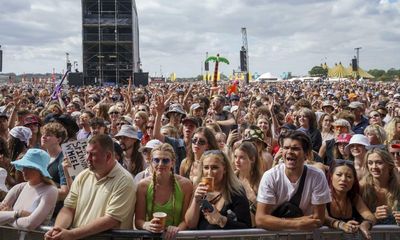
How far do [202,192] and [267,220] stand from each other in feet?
1.77

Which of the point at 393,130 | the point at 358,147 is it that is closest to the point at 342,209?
the point at 358,147

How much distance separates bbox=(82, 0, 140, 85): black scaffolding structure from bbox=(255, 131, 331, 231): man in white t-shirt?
30880 millimetres

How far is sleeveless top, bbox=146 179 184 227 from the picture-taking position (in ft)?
11.5

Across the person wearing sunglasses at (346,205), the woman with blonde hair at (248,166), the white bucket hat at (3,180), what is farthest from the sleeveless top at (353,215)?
the white bucket hat at (3,180)

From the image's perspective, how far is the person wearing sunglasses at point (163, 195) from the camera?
11.5ft

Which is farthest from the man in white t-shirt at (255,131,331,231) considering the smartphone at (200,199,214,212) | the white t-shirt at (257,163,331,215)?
the smartphone at (200,199,214,212)

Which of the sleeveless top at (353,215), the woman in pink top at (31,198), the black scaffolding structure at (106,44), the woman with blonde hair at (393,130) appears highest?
the black scaffolding structure at (106,44)

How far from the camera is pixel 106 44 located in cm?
3425

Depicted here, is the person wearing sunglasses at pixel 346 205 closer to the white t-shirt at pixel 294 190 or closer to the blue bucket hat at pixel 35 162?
the white t-shirt at pixel 294 190

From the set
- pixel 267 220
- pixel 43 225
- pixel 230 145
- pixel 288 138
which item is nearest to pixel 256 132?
pixel 230 145

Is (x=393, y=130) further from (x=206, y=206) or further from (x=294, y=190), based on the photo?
(x=206, y=206)

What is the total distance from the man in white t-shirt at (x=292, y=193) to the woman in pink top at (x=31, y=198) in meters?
1.58

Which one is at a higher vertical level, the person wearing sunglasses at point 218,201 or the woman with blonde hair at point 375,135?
the woman with blonde hair at point 375,135

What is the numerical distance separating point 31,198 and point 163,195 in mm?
1018
